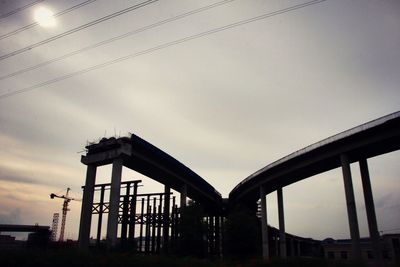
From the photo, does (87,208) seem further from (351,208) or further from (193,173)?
(351,208)

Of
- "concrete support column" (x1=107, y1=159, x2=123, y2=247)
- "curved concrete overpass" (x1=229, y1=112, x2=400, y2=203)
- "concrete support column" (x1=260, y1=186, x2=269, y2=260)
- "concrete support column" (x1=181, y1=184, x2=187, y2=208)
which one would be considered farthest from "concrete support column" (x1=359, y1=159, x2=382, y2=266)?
"concrete support column" (x1=107, y1=159, x2=123, y2=247)

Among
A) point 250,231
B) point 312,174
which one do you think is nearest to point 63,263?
point 250,231

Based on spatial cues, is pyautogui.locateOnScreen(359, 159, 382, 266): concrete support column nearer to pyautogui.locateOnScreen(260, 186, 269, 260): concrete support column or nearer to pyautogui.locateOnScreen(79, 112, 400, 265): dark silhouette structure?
pyautogui.locateOnScreen(79, 112, 400, 265): dark silhouette structure

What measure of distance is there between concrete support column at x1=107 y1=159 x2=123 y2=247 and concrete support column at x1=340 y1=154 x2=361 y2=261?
2917cm

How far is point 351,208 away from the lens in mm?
42750

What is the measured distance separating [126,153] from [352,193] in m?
29.6

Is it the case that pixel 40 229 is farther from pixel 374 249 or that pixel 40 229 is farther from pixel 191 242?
pixel 374 249

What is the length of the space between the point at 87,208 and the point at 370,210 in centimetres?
3814

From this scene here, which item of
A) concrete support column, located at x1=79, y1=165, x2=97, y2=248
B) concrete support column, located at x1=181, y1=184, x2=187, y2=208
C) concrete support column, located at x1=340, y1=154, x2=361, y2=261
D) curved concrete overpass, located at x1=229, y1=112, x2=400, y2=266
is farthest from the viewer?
concrete support column, located at x1=181, y1=184, x2=187, y2=208

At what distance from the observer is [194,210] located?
57.7 m

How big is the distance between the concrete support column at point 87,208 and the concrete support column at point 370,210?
37.4 m

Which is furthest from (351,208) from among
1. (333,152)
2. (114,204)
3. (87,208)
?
(87,208)

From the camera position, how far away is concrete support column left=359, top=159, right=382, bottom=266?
138 ft

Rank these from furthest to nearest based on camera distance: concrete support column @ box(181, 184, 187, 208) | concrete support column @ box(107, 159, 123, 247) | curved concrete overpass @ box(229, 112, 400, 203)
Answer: concrete support column @ box(181, 184, 187, 208) → concrete support column @ box(107, 159, 123, 247) → curved concrete overpass @ box(229, 112, 400, 203)
